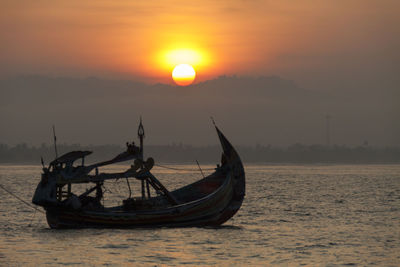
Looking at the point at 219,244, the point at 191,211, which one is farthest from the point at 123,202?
the point at 219,244

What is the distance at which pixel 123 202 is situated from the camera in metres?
44.3

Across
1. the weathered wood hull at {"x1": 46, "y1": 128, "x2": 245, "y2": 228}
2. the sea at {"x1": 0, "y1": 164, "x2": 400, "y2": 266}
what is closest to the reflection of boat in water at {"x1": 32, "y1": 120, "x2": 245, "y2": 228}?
the weathered wood hull at {"x1": 46, "y1": 128, "x2": 245, "y2": 228}

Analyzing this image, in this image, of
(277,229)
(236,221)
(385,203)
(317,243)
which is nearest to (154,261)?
(317,243)

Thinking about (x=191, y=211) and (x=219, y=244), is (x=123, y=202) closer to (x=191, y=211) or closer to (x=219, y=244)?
(x=191, y=211)

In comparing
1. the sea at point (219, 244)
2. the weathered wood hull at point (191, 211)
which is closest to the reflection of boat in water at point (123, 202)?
the weathered wood hull at point (191, 211)

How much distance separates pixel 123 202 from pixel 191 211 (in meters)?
4.30

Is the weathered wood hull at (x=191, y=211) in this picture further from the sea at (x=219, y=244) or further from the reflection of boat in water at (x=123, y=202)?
the sea at (x=219, y=244)

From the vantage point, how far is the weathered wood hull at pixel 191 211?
141ft

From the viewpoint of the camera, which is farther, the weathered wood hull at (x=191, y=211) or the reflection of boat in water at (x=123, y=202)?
the weathered wood hull at (x=191, y=211)

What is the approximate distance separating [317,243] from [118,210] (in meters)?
13.0

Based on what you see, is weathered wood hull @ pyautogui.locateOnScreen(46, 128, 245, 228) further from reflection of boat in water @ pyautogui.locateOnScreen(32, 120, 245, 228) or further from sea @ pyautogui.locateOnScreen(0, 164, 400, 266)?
sea @ pyautogui.locateOnScreen(0, 164, 400, 266)

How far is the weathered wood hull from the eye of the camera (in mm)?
42906

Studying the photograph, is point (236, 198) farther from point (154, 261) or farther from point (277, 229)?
point (154, 261)

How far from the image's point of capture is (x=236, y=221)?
56.0 m
